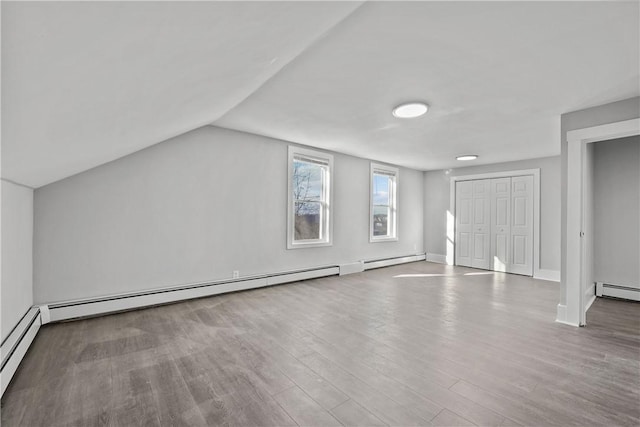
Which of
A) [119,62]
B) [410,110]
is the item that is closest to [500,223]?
[410,110]

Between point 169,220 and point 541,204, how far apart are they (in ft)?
23.0

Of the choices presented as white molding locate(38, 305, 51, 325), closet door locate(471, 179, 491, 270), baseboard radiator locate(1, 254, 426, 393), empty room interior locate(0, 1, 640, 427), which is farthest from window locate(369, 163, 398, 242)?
white molding locate(38, 305, 51, 325)

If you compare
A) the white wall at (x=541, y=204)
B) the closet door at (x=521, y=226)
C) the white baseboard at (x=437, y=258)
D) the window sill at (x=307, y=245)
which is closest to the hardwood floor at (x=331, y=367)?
the window sill at (x=307, y=245)

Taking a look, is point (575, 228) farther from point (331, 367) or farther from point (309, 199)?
point (309, 199)

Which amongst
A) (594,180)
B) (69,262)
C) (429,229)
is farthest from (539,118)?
(69,262)

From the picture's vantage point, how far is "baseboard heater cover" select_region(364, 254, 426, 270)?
20.7ft

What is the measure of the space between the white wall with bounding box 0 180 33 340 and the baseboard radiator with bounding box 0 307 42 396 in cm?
5

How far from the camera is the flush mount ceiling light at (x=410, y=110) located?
3.09m

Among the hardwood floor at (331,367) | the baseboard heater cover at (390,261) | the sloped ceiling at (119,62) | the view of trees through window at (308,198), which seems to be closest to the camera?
the sloped ceiling at (119,62)

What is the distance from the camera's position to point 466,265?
6.91 m

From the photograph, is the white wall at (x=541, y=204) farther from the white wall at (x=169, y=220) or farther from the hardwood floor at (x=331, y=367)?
the white wall at (x=169, y=220)

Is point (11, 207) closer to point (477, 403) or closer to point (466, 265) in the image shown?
point (477, 403)

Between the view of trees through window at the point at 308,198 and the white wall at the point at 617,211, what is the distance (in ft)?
15.2

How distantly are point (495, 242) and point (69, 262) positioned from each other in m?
7.66
